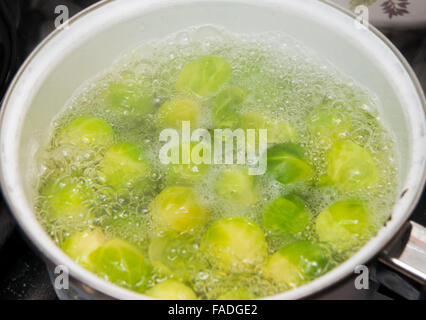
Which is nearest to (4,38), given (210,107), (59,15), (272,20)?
(59,15)

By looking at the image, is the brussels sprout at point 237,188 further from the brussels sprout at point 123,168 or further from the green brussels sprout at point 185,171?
the brussels sprout at point 123,168

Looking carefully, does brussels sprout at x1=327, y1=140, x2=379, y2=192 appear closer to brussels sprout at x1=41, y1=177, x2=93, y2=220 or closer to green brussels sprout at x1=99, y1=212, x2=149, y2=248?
green brussels sprout at x1=99, y1=212, x2=149, y2=248

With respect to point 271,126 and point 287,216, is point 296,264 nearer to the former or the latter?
point 287,216

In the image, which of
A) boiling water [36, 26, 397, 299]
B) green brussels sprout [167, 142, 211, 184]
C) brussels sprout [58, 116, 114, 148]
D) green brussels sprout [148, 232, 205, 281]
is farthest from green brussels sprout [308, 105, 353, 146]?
brussels sprout [58, 116, 114, 148]

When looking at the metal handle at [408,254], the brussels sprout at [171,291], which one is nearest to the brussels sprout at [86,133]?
the brussels sprout at [171,291]

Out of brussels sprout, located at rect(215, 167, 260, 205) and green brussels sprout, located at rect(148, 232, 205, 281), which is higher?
brussels sprout, located at rect(215, 167, 260, 205)

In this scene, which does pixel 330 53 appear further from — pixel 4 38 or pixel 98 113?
pixel 4 38

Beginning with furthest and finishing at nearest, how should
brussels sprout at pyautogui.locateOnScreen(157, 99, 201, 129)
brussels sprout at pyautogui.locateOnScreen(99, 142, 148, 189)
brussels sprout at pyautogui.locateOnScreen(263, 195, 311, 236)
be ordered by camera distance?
brussels sprout at pyautogui.locateOnScreen(157, 99, 201, 129), brussels sprout at pyautogui.locateOnScreen(99, 142, 148, 189), brussels sprout at pyautogui.locateOnScreen(263, 195, 311, 236)
